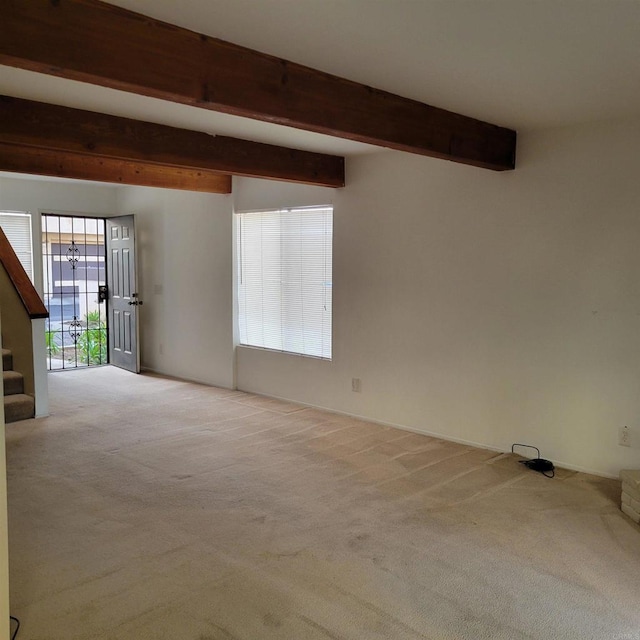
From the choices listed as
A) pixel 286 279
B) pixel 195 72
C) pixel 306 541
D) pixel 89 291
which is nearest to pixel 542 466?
pixel 306 541

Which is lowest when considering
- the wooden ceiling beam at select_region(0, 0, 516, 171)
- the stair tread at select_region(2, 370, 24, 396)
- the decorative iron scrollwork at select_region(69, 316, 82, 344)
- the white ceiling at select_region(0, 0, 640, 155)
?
the stair tread at select_region(2, 370, 24, 396)

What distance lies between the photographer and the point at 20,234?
23.5 feet

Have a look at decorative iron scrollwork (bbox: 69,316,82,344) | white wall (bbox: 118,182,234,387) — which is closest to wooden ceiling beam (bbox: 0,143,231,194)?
white wall (bbox: 118,182,234,387)

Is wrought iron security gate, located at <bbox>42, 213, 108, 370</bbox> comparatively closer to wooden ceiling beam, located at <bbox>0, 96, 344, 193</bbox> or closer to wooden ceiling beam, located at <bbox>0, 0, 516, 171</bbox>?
wooden ceiling beam, located at <bbox>0, 96, 344, 193</bbox>

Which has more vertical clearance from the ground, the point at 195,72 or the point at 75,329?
→ the point at 195,72

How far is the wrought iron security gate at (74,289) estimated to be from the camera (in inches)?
301

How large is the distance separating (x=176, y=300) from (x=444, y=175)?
3811 mm

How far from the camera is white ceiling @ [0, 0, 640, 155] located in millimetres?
2051

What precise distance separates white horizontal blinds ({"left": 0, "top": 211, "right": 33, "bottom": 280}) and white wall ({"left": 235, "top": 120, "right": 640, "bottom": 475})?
3750mm

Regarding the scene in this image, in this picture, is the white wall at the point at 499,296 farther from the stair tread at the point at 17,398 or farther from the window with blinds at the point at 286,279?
the stair tread at the point at 17,398

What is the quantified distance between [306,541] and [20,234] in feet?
19.5

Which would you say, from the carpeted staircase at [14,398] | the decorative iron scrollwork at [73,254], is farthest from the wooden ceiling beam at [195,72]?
the decorative iron scrollwork at [73,254]

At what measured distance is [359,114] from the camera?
116 inches

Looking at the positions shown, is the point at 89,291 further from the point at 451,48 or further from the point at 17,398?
the point at 451,48
